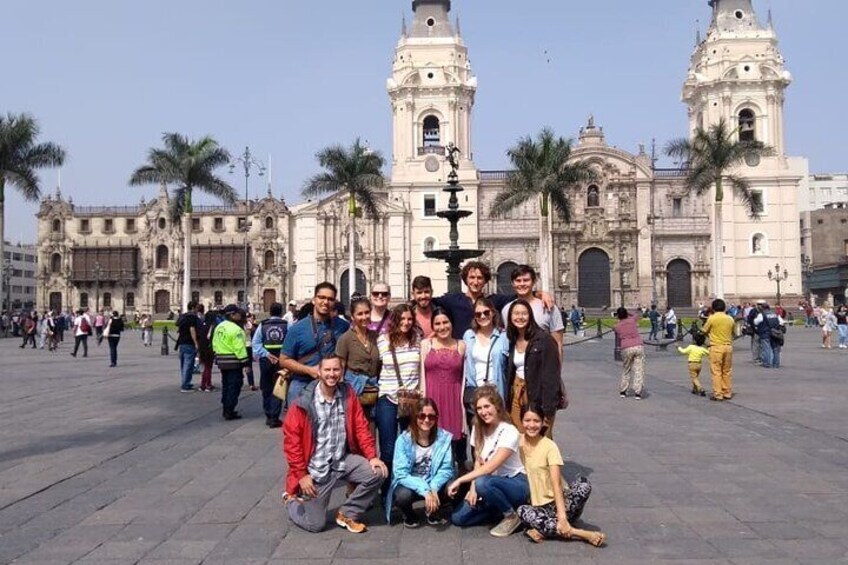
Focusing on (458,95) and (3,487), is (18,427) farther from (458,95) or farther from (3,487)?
(458,95)

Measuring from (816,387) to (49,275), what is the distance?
2275 inches

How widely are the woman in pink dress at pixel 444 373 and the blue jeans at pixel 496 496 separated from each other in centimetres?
59

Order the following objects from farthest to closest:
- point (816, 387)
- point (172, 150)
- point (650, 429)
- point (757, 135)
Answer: point (757, 135) → point (172, 150) → point (816, 387) → point (650, 429)

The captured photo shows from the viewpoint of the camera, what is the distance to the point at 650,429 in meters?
9.90

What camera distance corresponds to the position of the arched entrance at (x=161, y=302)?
58938 mm

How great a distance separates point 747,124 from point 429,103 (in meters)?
21.2

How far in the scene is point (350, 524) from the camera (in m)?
5.47

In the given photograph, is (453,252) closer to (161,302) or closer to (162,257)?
(161,302)


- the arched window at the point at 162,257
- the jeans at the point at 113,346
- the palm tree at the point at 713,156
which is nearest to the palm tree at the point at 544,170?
the palm tree at the point at 713,156

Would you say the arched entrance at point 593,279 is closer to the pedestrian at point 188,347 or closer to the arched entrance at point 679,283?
the arched entrance at point 679,283

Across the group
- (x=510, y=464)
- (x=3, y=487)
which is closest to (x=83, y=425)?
(x=3, y=487)

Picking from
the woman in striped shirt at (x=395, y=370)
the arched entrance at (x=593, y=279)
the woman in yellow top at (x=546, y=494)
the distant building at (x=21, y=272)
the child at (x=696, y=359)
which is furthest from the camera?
the distant building at (x=21, y=272)

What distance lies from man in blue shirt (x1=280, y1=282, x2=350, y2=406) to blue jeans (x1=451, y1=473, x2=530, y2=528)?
6.52ft

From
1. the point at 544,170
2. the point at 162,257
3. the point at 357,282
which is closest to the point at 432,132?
the point at 357,282
